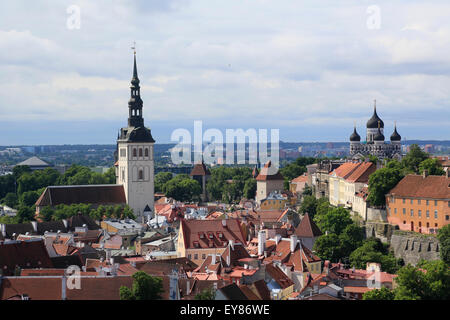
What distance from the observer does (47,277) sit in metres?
33.4

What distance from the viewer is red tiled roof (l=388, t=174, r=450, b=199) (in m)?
57.6

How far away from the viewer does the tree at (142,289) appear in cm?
3266

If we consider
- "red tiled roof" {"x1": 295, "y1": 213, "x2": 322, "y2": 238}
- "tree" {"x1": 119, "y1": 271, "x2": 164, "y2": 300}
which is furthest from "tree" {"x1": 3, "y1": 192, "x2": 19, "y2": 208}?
"tree" {"x1": 119, "y1": 271, "x2": 164, "y2": 300}

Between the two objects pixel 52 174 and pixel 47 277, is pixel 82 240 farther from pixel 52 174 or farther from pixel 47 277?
pixel 52 174

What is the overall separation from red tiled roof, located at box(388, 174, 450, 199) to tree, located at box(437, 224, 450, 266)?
3.37 meters

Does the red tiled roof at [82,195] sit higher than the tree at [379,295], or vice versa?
the red tiled roof at [82,195]

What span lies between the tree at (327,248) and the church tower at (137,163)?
38819 millimetres

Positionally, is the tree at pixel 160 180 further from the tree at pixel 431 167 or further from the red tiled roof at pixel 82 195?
the tree at pixel 431 167

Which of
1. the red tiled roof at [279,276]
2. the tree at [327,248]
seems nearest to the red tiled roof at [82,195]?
the tree at [327,248]

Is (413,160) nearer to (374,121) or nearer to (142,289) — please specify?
(142,289)

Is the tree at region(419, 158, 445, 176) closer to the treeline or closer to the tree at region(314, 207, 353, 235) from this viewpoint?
the tree at region(314, 207, 353, 235)

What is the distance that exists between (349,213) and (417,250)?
11.6 meters

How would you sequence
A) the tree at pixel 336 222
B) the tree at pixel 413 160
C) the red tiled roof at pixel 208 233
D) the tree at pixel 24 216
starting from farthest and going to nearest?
the tree at pixel 24 216 → the tree at pixel 413 160 → the tree at pixel 336 222 → the red tiled roof at pixel 208 233
